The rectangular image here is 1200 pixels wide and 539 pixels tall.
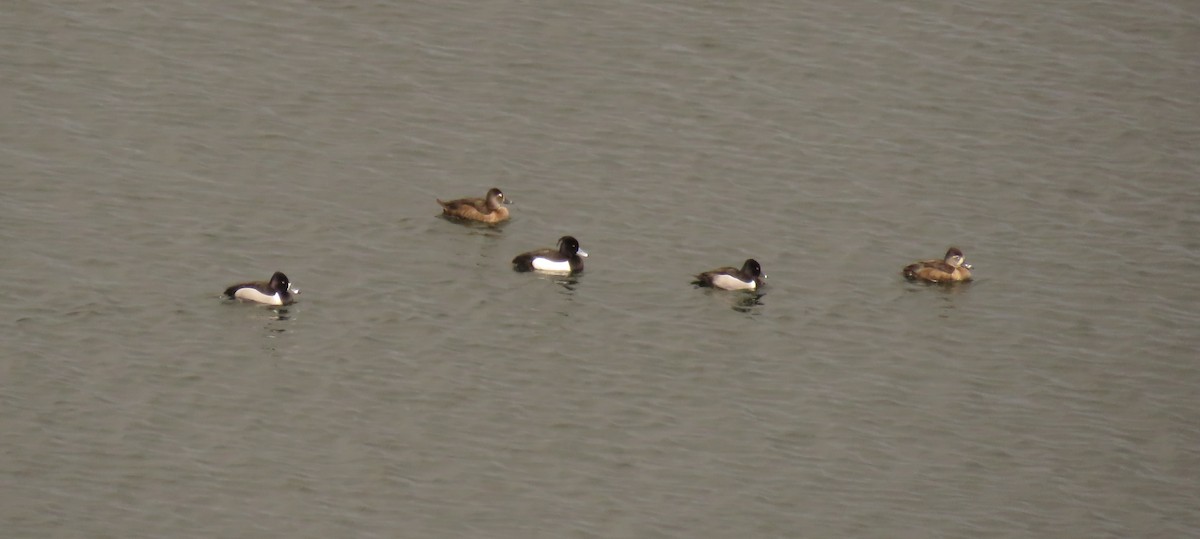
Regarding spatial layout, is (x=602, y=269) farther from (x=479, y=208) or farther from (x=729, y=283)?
(x=479, y=208)

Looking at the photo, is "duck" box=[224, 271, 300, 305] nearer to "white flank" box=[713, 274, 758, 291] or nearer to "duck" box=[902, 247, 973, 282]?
"white flank" box=[713, 274, 758, 291]

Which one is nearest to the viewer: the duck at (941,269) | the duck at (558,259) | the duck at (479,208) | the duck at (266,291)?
the duck at (266,291)

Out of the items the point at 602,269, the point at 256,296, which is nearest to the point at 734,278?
the point at 602,269

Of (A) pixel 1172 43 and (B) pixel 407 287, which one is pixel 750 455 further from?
(A) pixel 1172 43

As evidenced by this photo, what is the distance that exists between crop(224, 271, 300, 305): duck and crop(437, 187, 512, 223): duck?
4028mm

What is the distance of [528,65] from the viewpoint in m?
36.1

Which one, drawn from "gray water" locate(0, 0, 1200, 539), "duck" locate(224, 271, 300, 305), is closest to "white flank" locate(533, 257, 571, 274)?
"gray water" locate(0, 0, 1200, 539)

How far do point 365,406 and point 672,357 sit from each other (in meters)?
4.43

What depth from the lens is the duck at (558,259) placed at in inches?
1109

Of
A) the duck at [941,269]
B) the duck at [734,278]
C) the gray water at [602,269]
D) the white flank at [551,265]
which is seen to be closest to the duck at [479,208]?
the gray water at [602,269]

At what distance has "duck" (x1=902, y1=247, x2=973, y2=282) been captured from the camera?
94.3 ft

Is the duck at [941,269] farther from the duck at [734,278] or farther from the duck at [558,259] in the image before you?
the duck at [558,259]

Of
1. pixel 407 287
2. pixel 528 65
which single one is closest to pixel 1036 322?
pixel 407 287

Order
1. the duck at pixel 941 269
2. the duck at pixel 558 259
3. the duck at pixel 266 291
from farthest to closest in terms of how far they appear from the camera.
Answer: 1. the duck at pixel 941 269
2. the duck at pixel 558 259
3. the duck at pixel 266 291
